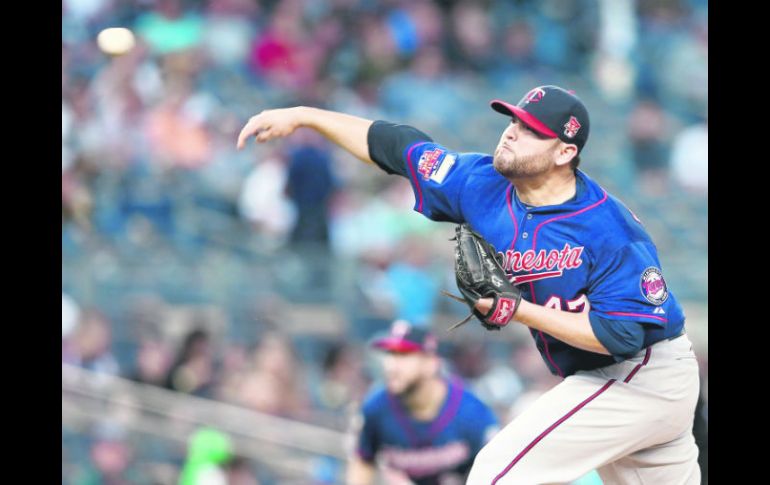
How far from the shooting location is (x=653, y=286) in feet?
12.8

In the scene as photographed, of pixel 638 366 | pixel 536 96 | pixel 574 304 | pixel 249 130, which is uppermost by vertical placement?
pixel 536 96

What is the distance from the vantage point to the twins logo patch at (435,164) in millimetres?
4227

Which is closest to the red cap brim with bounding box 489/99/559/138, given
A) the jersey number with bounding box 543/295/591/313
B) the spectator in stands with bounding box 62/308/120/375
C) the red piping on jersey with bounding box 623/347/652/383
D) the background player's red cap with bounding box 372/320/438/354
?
the jersey number with bounding box 543/295/591/313

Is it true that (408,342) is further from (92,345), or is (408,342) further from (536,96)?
(92,345)

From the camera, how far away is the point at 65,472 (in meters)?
8.67

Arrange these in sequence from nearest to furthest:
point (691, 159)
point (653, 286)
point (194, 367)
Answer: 1. point (653, 286)
2. point (194, 367)
3. point (691, 159)

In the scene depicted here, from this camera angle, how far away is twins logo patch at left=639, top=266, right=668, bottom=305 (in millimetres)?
3879

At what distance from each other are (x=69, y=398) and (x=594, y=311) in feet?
19.3

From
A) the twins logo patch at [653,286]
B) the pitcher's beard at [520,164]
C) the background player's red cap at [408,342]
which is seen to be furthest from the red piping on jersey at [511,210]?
the background player's red cap at [408,342]

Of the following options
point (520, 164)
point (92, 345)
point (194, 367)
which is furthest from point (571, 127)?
point (92, 345)

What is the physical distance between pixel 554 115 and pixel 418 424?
244 centimetres

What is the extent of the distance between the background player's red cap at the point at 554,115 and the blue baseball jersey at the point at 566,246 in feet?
0.69

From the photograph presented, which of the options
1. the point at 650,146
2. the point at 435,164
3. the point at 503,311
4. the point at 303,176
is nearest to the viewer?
the point at 503,311

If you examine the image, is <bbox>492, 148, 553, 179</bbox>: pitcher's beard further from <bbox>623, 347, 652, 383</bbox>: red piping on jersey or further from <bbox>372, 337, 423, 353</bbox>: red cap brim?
<bbox>372, 337, 423, 353</bbox>: red cap brim
